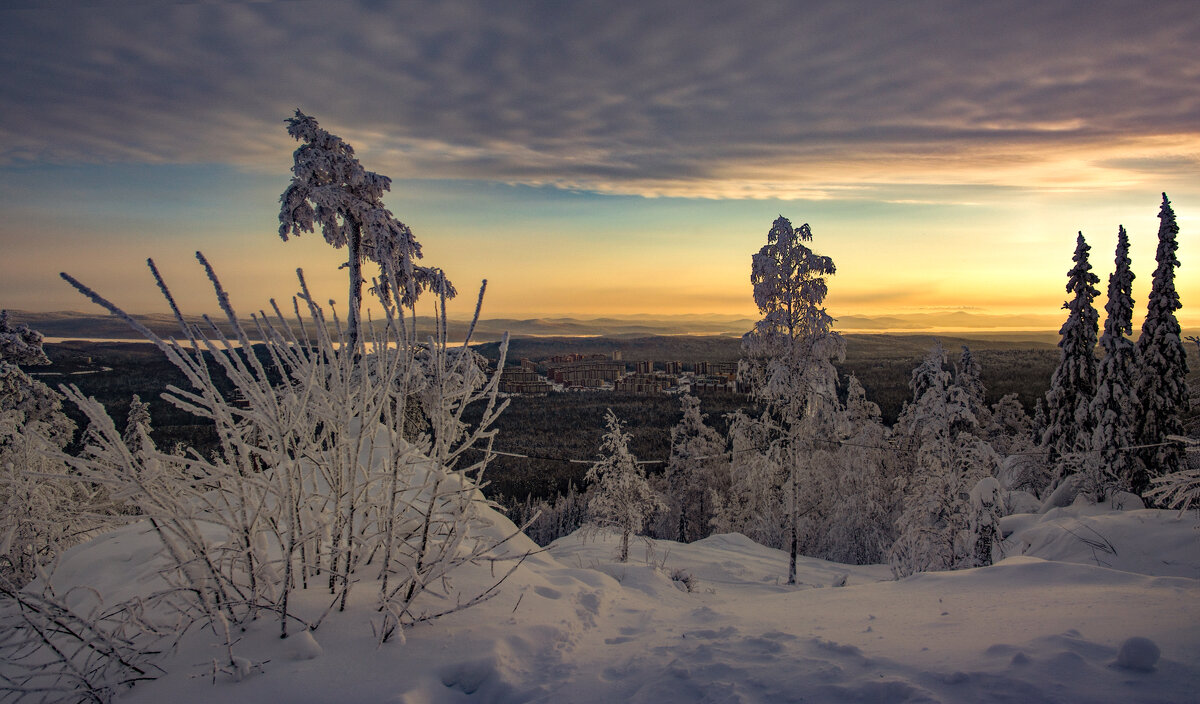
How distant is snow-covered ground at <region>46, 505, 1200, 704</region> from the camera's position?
2.52 meters

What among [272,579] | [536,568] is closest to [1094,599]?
[536,568]

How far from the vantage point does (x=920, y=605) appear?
13.8 ft

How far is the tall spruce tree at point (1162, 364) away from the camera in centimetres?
1827

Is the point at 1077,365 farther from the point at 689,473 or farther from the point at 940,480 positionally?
the point at 689,473

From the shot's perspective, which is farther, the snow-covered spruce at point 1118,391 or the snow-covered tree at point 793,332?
the snow-covered spruce at point 1118,391

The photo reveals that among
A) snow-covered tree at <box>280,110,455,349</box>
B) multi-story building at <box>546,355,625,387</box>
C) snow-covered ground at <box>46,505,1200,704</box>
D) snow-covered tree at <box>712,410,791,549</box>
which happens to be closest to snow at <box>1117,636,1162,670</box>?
snow-covered ground at <box>46,505,1200,704</box>

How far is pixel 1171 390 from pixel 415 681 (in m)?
26.2

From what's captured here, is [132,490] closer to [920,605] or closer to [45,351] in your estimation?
[920,605]

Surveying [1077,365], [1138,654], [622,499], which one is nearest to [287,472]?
[1138,654]

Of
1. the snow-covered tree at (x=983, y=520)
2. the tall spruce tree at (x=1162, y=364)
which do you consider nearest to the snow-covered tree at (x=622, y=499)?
the snow-covered tree at (x=983, y=520)

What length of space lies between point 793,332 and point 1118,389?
13907 mm

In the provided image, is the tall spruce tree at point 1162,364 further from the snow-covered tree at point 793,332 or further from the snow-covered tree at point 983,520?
the snow-covered tree at point 983,520

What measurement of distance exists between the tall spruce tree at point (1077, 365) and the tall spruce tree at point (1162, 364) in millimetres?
1702

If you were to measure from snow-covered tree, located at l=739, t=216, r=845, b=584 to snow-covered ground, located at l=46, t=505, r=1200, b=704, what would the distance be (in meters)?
9.62
